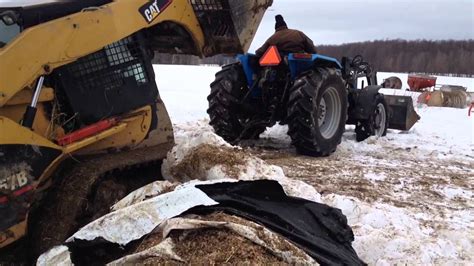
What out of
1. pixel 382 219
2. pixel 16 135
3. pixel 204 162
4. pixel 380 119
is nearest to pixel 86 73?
pixel 16 135

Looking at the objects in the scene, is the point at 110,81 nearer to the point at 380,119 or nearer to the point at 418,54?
the point at 380,119

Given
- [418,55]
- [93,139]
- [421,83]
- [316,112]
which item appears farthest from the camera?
[418,55]

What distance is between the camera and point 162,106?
176 inches

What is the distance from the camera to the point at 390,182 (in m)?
5.74

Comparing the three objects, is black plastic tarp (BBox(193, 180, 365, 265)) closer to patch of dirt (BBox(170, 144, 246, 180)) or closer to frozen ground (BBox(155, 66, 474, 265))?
frozen ground (BBox(155, 66, 474, 265))

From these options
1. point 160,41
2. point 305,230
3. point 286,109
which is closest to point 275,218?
point 305,230

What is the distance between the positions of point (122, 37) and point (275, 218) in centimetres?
184

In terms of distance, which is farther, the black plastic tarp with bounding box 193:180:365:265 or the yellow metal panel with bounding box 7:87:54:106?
the yellow metal panel with bounding box 7:87:54:106

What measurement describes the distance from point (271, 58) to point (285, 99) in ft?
2.05

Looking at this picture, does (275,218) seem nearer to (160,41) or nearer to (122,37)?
(122,37)

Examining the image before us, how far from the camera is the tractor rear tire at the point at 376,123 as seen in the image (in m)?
8.63

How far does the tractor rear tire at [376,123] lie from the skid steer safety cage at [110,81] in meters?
5.05

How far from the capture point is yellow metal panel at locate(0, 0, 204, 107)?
330cm

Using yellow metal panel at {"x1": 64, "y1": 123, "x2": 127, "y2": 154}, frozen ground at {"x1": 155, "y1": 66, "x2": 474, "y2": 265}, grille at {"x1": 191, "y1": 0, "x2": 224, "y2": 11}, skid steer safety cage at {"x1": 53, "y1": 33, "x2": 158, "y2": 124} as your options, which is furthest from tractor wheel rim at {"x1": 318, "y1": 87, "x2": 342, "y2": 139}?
yellow metal panel at {"x1": 64, "y1": 123, "x2": 127, "y2": 154}
